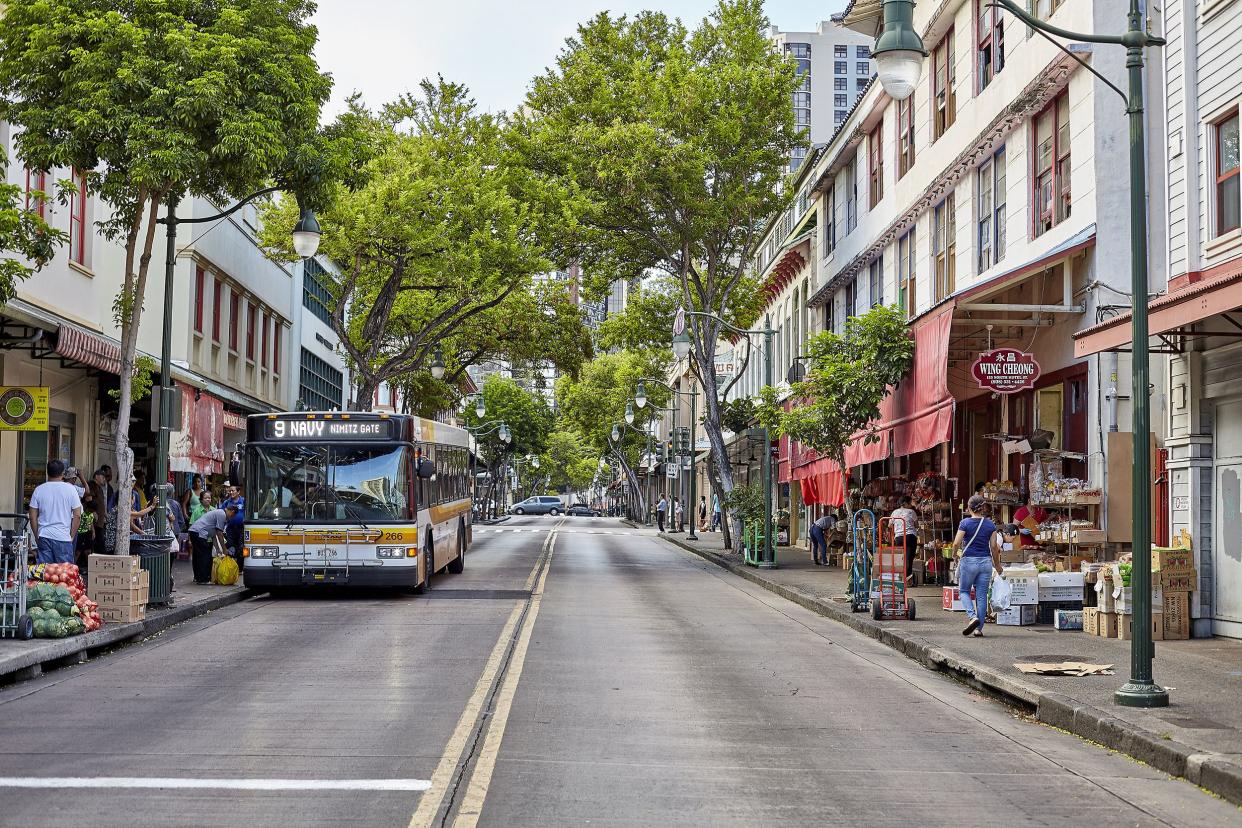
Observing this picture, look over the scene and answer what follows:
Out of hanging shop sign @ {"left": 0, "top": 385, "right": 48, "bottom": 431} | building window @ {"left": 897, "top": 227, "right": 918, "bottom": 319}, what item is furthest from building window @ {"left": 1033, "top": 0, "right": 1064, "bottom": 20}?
hanging shop sign @ {"left": 0, "top": 385, "right": 48, "bottom": 431}

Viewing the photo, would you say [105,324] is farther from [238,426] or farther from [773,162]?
[773,162]

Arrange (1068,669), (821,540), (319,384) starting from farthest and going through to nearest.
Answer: (319,384) < (821,540) < (1068,669)

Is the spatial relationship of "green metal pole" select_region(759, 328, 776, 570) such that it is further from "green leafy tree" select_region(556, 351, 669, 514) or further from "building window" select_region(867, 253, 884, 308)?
"green leafy tree" select_region(556, 351, 669, 514)

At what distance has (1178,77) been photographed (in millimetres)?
17438

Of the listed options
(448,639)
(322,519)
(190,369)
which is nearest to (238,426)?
(190,369)

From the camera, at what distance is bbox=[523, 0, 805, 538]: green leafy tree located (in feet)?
116

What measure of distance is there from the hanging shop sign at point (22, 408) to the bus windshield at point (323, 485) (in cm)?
347

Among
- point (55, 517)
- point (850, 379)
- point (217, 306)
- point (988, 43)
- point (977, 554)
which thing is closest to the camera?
point (55, 517)

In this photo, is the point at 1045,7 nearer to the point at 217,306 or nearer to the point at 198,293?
the point at 198,293

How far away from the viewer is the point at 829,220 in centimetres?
3897

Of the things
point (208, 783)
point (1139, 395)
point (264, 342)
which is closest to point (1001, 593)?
point (1139, 395)

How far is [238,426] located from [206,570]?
→ 35.3ft

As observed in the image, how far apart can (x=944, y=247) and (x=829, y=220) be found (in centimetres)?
1180

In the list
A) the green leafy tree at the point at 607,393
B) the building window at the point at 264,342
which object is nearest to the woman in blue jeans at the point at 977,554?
the building window at the point at 264,342
